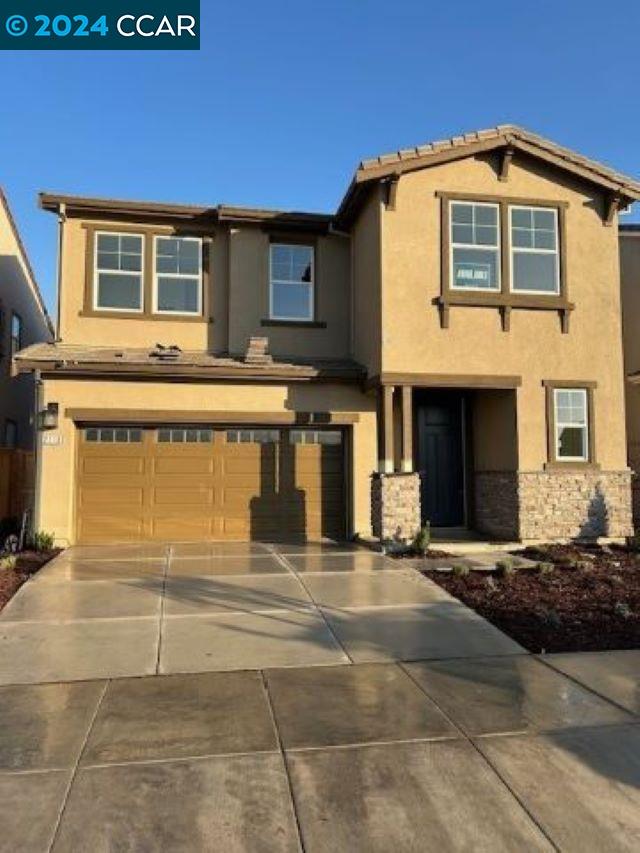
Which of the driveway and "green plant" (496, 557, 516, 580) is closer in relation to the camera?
the driveway

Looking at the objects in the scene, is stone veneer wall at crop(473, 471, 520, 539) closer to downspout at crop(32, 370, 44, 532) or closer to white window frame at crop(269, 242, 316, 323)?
white window frame at crop(269, 242, 316, 323)

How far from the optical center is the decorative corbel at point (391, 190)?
12.4 metres

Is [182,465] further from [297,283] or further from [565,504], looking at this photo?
[565,504]

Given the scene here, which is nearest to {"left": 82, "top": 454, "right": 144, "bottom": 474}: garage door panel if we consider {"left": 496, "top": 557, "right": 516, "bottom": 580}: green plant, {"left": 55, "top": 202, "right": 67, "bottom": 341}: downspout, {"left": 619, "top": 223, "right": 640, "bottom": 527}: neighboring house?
{"left": 55, "top": 202, "right": 67, "bottom": 341}: downspout

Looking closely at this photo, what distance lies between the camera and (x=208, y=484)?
13273mm

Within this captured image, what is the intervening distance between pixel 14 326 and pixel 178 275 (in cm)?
808

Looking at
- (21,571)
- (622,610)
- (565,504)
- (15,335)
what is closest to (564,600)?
(622,610)

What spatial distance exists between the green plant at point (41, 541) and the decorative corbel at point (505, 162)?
10344mm

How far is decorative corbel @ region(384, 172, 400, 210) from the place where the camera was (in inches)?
487

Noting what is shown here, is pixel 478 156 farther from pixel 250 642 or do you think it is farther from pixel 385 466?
pixel 250 642

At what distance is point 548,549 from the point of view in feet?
38.7

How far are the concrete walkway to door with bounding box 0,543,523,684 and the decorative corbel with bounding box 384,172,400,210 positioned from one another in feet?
20.3

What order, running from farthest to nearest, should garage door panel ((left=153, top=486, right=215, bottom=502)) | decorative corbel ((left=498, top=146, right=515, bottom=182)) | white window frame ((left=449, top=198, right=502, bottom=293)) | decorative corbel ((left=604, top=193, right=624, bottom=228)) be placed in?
decorative corbel ((left=604, top=193, right=624, bottom=228))
garage door panel ((left=153, top=486, right=215, bottom=502))
decorative corbel ((left=498, top=146, right=515, bottom=182))
white window frame ((left=449, top=198, right=502, bottom=293))

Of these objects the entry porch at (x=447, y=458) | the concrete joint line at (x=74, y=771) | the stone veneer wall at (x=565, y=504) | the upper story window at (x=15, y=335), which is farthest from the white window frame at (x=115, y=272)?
the concrete joint line at (x=74, y=771)
